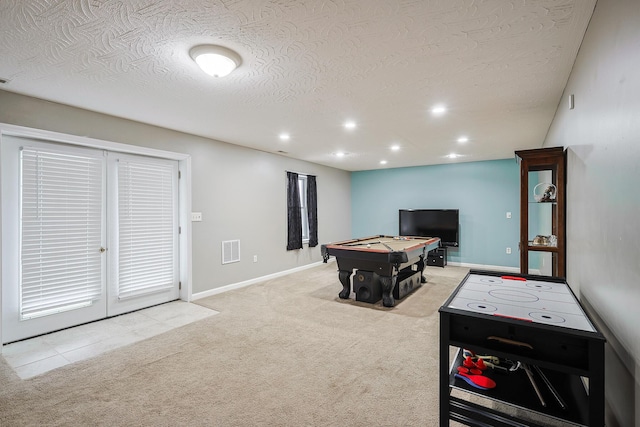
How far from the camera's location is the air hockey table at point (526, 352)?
4.21 ft


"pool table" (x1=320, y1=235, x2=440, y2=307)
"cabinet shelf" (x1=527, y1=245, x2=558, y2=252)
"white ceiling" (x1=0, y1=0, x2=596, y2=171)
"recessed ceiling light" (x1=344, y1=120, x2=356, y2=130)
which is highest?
"recessed ceiling light" (x1=344, y1=120, x2=356, y2=130)

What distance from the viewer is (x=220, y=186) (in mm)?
4832

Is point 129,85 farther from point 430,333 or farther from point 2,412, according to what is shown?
point 430,333

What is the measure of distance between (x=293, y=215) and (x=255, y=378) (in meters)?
4.09

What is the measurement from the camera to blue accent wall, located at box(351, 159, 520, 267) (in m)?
6.42

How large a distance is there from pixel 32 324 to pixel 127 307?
35.3 inches

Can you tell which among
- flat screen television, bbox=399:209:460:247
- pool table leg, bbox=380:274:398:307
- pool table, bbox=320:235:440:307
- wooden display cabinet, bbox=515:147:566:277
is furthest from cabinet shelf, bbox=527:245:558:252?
flat screen television, bbox=399:209:460:247

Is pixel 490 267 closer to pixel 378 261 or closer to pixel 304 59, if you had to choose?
pixel 378 261

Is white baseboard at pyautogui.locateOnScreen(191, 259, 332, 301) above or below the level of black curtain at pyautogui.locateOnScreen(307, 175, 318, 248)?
below

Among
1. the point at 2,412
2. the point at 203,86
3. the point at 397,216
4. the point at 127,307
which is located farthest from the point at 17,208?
the point at 397,216

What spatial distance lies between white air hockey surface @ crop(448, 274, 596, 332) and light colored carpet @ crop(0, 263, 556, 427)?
786 millimetres

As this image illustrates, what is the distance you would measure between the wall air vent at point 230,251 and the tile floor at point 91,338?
983 millimetres

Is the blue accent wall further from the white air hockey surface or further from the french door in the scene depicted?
the french door

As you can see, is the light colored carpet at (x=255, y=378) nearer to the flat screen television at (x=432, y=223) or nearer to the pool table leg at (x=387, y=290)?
the pool table leg at (x=387, y=290)
